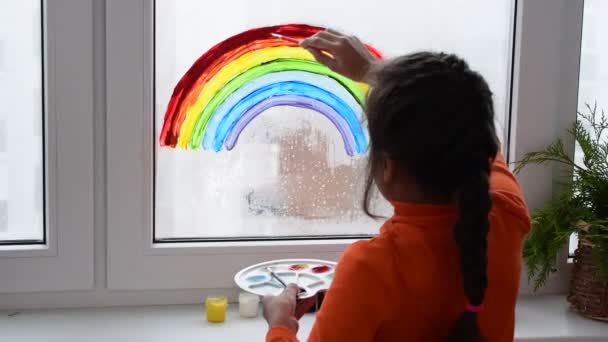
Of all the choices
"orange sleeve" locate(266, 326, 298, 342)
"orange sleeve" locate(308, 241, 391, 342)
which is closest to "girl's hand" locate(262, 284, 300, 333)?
"orange sleeve" locate(266, 326, 298, 342)

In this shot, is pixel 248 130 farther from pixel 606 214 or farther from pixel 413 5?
pixel 606 214

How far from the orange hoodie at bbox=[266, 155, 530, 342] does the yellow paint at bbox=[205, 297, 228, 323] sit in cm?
41

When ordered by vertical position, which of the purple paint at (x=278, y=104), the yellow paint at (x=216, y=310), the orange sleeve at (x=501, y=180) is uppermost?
the purple paint at (x=278, y=104)

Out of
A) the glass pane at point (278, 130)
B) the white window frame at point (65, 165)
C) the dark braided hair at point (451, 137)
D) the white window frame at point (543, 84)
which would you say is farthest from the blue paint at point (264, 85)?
the dark braided hair at point (451, 137)

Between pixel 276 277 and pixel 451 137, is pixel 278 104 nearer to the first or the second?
pixel 276 277

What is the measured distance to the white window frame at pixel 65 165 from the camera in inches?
40.2

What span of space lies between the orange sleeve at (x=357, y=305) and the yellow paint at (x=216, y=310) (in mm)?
434

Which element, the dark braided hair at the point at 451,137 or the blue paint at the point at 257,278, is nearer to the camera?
A: the dark braided hair at the point at 451,137

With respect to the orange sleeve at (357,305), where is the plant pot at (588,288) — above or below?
below

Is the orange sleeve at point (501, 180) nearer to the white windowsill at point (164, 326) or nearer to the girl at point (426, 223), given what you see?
the girl at point (426, 223)

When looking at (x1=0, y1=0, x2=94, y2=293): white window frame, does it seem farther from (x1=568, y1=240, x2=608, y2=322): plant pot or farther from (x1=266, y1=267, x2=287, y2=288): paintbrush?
(x1=568, y1=240, x2=608, y2=322): plant pot

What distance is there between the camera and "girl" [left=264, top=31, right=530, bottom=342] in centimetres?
65

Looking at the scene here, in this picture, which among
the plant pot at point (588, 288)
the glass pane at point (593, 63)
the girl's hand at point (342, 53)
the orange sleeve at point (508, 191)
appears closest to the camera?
the orange sleeve at point (508, 191)

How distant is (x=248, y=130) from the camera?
1119mm
